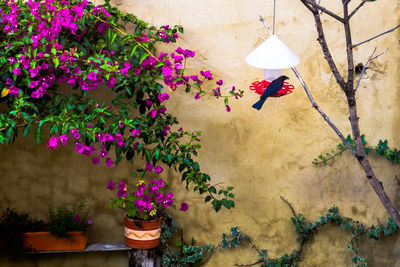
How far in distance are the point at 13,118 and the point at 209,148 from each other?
4.49ft

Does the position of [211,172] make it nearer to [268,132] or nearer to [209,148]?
[209,148]

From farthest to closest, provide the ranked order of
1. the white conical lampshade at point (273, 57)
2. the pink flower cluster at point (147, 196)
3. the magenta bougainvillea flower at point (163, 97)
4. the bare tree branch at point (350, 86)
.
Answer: the pink flower cluster at point (147, 196)
the magenta bougainvillea flower at point (163, 97)
the white conical lampshade at point (273, 57)
the bare tree branch at point (350, 86)

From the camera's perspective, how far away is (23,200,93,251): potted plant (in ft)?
10.6

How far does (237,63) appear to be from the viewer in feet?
11.1

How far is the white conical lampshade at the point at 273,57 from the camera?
8.47 ft

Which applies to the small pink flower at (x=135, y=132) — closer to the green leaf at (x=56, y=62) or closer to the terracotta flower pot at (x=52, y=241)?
the green leaf at (x=56, y=62)

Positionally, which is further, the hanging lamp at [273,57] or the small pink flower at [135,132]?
the small pink flower at [135,132]

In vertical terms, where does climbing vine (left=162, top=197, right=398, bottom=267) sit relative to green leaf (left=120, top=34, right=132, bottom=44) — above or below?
below

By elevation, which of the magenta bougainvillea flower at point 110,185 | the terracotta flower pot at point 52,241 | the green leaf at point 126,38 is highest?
the green leaf at point 126,38

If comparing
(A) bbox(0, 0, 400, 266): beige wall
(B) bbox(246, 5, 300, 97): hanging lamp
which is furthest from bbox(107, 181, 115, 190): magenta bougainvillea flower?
(B) bbox(246, 5, 300, 97): hanging lamp

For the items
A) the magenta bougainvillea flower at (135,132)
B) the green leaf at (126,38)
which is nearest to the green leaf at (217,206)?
the magenta bougainvillea flower at (135,132)

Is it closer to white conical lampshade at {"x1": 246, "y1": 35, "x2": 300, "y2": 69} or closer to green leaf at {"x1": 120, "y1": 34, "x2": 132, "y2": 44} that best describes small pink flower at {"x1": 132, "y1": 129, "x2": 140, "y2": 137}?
green leaf at {"x1": 120, "y1": 34, "x2": 132, "y2": 44}

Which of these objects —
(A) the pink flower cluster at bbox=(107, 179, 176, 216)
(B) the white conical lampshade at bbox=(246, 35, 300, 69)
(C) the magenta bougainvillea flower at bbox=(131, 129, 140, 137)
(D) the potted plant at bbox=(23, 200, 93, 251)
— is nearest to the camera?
(B) the white conical lampshade at bbox=(246, 35, 300, 69)

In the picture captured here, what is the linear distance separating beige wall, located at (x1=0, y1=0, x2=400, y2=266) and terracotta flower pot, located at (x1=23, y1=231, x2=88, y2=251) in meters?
0.21
